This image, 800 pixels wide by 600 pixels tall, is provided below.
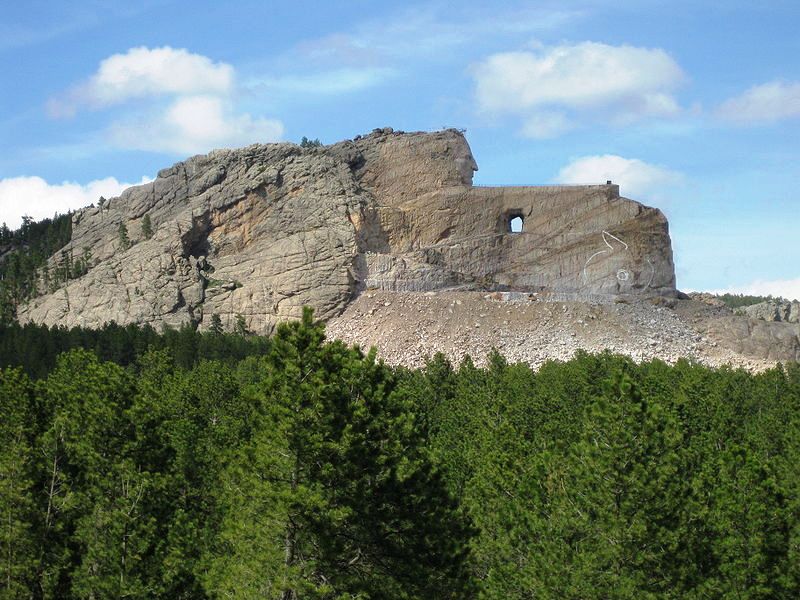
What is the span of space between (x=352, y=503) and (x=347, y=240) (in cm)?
10050


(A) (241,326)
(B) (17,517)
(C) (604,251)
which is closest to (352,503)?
(B) (17,517)

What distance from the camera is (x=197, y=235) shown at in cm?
13662

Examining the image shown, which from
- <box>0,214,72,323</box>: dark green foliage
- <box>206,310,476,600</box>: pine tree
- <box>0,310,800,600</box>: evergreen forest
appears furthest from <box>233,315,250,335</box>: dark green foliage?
<box>206,310,476,600</box>: pine tree

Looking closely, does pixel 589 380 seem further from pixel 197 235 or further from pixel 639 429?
pixel 197 235

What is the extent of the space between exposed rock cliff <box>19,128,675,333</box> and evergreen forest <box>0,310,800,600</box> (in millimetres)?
87063

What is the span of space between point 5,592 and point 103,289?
10144 cm

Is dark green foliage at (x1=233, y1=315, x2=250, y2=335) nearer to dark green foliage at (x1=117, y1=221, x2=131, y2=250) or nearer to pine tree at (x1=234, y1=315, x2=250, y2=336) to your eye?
pine tree at (x1=234, y1=315, x2=250, y2=336)

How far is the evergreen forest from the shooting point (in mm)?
31984

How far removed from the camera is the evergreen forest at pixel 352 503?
32.0 meters

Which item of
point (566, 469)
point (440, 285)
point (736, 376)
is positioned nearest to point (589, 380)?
point (736, 376)

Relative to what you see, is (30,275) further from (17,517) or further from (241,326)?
(17,517)

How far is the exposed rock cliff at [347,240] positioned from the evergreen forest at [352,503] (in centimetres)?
8706

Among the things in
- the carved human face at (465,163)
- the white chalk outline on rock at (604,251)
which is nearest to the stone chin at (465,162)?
the carved human face at (465,163)

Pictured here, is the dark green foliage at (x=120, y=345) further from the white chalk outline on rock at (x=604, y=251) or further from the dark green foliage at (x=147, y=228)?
the white chalk outline on rock at (x=604, y=251)
